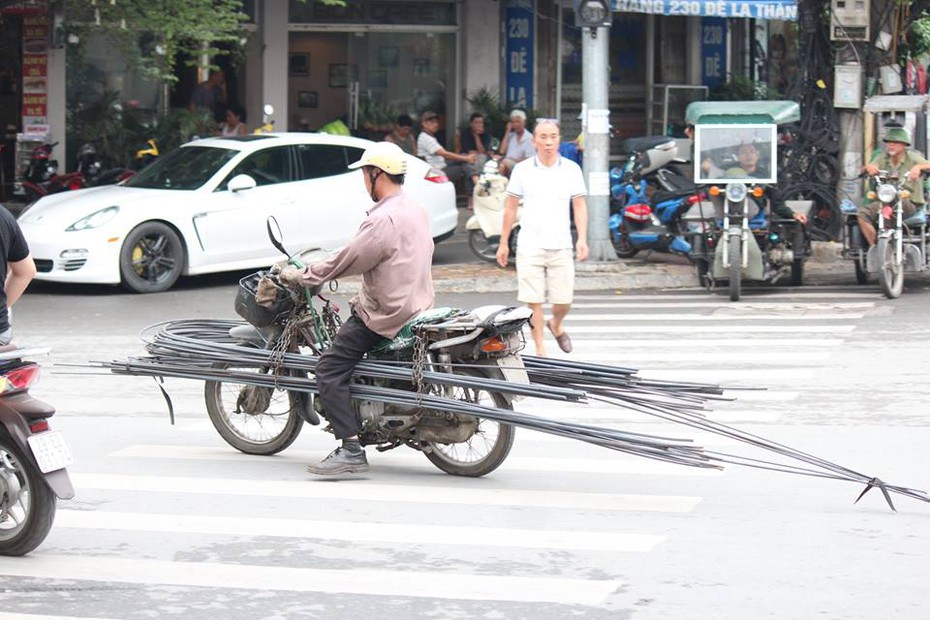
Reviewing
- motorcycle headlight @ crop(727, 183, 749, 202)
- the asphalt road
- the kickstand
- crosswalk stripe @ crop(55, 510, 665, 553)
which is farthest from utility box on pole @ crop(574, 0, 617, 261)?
crosswalk stripe @ crop(55, 510, 665, 553)

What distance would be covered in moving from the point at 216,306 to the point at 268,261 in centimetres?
179

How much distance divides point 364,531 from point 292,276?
5.31ft

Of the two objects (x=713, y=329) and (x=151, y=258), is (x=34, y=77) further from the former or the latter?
(x=713, y=329)

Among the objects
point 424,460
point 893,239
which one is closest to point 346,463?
point 424,460

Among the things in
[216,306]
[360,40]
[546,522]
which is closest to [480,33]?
[360,40]

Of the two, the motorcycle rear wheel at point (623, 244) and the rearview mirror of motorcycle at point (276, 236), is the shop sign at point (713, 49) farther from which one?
the rearview mirror of motorcycle at point (276, 236)

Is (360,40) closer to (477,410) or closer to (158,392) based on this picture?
(158,392)

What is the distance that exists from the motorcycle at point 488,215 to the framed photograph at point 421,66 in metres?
6.91

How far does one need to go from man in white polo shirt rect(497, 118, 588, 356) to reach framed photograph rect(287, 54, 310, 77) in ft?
43.3

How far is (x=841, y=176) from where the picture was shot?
715 inches

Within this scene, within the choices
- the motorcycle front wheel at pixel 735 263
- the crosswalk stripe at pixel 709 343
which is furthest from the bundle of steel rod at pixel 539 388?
the motorcycle front wheel at pixel 735 263

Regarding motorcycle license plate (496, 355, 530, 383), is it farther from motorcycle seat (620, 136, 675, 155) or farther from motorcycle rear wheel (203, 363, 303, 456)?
motorcycle seat (620, 136, 675, 155)

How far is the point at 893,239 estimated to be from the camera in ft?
48.6

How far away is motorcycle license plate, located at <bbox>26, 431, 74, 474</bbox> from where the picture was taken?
6.22 meters
